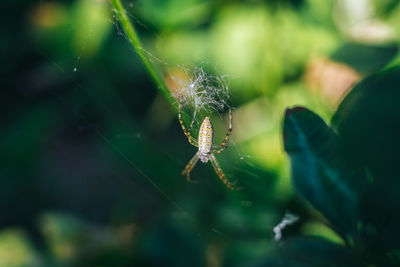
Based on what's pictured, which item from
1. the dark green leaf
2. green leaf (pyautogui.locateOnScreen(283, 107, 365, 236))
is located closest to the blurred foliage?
green leaf (pyautogui.locateOnScreen(283, 107, 365, 236))

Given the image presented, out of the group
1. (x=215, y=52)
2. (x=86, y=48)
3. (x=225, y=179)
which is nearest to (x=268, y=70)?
(x=215, y=52)

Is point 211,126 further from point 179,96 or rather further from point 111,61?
point 111,61

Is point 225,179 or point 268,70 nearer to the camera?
point 225,179

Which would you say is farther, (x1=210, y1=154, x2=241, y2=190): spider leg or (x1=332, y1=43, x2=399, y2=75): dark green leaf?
(x1=332, y1=43, x2=399, y2=75): dark green leaf

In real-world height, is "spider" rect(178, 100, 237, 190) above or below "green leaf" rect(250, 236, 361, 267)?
above

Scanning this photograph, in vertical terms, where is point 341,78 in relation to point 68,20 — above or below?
below

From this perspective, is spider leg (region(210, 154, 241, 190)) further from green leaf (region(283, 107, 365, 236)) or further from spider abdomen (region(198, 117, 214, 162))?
green leaf (region(283, 107, 365, 236))

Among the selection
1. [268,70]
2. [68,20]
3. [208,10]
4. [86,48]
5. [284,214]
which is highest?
[68,20]
